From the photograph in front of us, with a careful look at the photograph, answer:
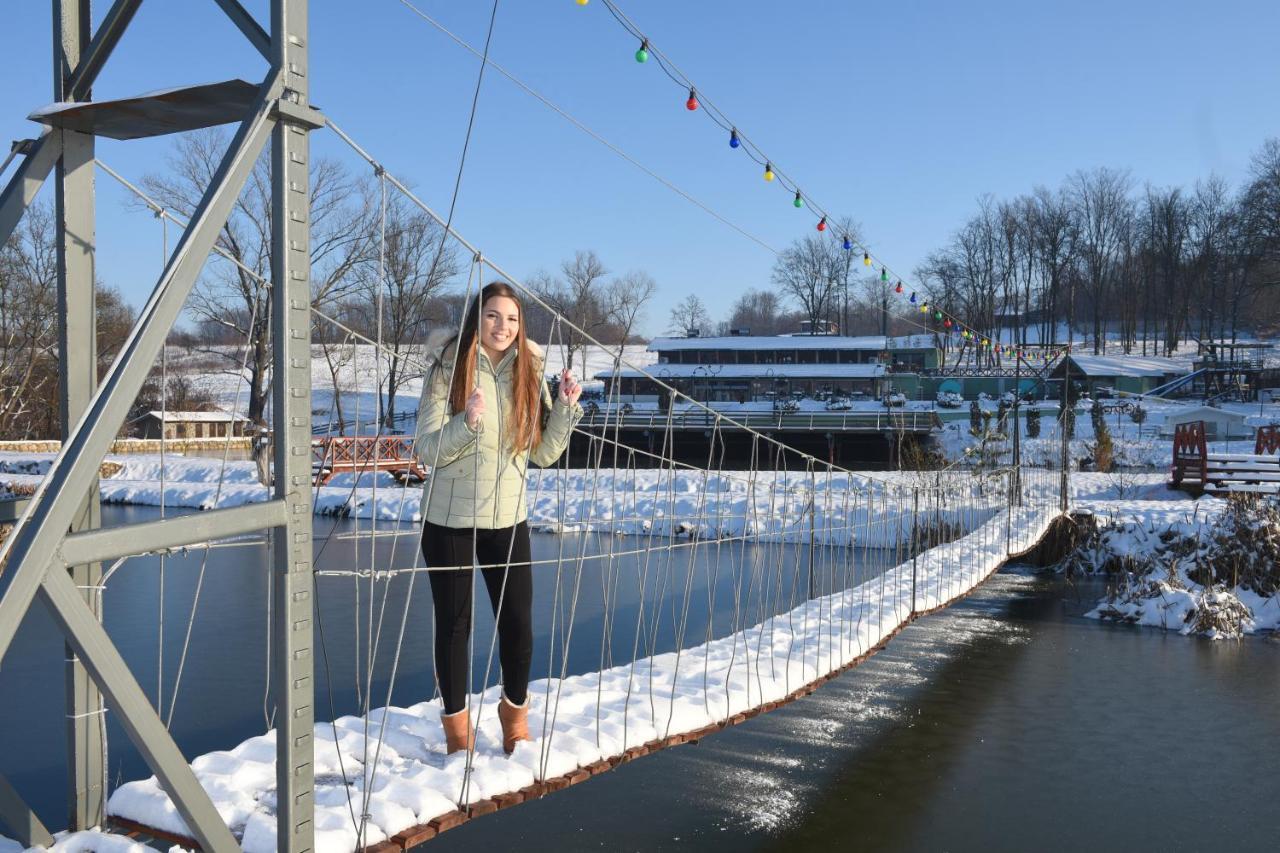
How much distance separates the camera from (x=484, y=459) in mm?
2068

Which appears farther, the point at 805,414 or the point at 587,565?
the point at 805,414

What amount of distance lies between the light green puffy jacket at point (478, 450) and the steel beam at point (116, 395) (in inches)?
29.5

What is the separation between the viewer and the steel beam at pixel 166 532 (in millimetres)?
1118

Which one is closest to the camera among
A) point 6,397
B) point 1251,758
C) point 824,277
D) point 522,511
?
point 522,511

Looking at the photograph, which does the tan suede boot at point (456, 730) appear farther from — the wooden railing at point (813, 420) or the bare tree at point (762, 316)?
the bare tree at point (762, 316)

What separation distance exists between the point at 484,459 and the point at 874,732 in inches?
137

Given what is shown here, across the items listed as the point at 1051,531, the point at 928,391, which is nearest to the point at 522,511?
the point at 1051,531

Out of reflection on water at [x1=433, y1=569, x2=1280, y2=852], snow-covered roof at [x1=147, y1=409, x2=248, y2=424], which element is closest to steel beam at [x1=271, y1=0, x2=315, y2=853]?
reflection on water at [x1=433, y1=569, x2=1280, y2=852]

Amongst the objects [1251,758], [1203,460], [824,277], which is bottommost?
[1251,758]

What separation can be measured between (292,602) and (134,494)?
1436 cm

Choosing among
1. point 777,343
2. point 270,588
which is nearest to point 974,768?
point 270,588

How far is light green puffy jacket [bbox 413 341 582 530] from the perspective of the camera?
2004mm

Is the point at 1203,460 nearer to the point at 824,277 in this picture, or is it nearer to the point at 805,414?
the point at 805,414

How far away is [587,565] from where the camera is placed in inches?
347
